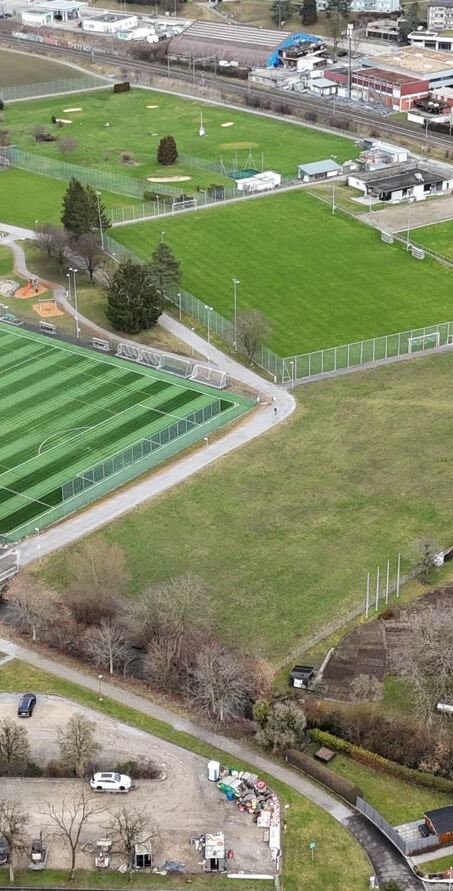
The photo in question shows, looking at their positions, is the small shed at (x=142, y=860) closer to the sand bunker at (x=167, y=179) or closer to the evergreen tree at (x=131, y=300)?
the evergreen tree at (x=131, y=300)

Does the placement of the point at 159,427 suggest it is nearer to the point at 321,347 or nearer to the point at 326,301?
the point at 321,347

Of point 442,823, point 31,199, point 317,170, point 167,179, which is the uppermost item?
point 317,170

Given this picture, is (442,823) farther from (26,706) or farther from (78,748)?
(26,706)

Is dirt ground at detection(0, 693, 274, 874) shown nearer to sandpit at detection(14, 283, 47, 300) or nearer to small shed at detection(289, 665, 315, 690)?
small shed at detection(289, 665, 315, 690)

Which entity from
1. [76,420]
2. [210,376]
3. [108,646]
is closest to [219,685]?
[108,646]

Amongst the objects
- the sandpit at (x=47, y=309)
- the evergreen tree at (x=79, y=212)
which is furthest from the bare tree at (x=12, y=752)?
the evergreen tree at (x=79, y=212)

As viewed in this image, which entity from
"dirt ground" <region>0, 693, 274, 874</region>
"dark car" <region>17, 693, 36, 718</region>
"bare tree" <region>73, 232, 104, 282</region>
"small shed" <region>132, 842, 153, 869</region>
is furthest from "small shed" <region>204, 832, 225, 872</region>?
"bare tree" <region>73, 232, 104, 282</region>
